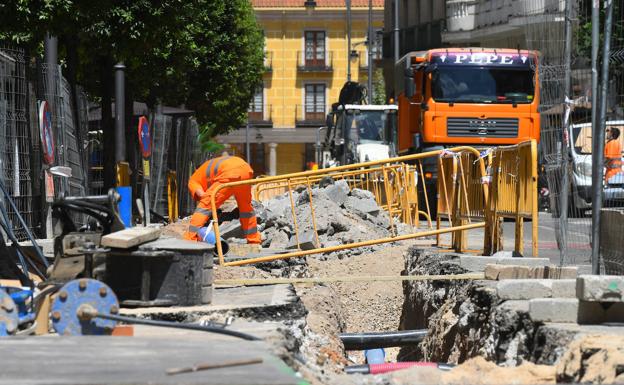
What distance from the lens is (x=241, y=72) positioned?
135 ft

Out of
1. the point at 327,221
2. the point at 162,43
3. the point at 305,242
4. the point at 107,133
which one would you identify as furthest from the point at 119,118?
the point at 305,242

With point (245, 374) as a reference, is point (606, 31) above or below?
above

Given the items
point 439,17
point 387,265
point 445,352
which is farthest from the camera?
point 439,17

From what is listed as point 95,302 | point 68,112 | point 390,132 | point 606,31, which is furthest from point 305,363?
point 390,132

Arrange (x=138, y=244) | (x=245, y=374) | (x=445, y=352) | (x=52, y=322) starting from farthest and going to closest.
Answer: (x=445, y=352) < (x=138, y=244) < (x=52, y=322) < (x=245, y=374)

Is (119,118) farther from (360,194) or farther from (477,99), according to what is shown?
(477,99)

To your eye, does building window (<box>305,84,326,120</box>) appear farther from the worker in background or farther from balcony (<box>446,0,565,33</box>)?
the worker in background

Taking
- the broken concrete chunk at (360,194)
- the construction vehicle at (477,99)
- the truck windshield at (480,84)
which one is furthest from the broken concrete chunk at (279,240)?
→ the truck windshield at (480,84)

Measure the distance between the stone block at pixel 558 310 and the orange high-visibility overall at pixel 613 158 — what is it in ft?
14.5

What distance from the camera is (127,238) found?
7.43 m

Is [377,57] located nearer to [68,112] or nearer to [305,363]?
[68,112]

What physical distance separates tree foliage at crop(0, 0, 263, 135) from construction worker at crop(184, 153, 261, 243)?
7.49 ft

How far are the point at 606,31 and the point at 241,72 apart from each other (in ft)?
105

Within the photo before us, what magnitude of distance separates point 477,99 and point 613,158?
1398 cm
